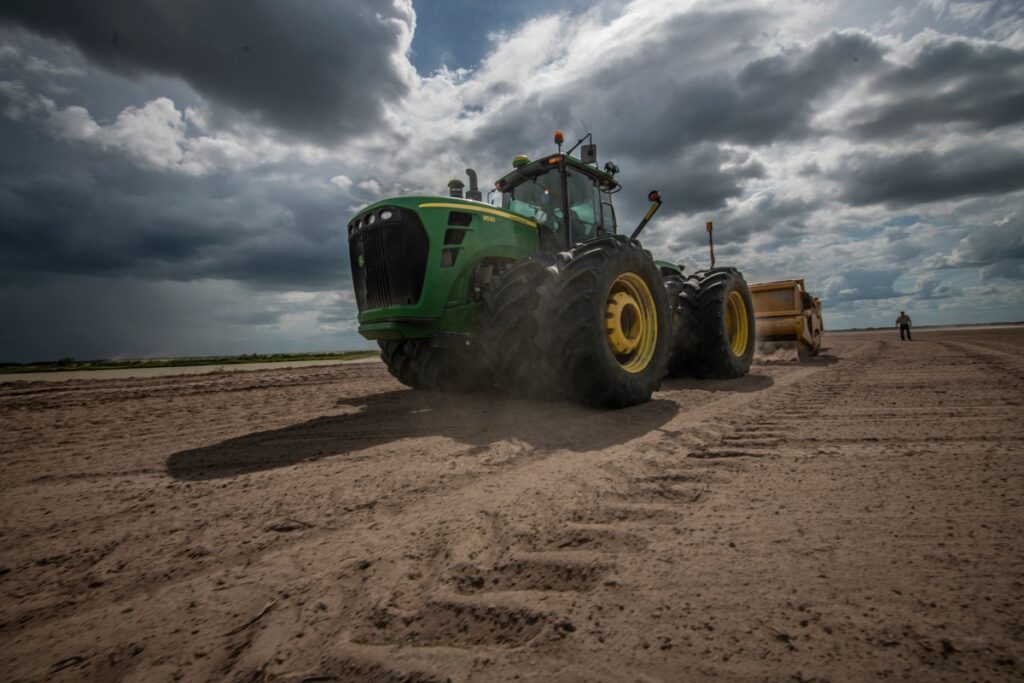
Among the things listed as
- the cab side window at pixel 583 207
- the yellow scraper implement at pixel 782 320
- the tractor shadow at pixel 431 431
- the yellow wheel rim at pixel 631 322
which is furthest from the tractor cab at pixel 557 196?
the yellow scraper implement at pixel 782 320

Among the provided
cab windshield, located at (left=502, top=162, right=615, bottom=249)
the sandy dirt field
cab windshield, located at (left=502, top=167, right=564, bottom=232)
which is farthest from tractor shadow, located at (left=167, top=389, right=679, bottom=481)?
cab windshield, located at (left=502, top=167, right=564, bottom=232)

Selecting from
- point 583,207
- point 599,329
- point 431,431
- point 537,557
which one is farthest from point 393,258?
point 537,557

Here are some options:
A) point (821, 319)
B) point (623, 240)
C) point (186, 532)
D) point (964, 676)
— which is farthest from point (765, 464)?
point (821, 319)

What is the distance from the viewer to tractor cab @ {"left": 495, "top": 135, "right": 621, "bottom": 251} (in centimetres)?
570

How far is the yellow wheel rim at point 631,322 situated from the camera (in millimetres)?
4367

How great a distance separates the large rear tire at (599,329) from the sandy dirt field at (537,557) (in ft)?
2.64

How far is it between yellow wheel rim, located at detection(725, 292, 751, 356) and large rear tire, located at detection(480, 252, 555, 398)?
4.35 metres

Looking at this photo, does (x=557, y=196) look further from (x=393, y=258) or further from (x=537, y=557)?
(x=537, y=557)

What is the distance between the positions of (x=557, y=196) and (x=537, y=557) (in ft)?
16.9

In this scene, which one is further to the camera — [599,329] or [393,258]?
[393,258]

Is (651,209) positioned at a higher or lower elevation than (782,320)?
higher

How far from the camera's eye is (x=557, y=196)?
592cm

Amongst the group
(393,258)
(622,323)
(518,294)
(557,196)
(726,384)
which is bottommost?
(726,384)

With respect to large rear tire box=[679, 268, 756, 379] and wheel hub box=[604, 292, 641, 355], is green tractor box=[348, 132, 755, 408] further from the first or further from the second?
large rear tire box=[679, 268, 756, 379]
